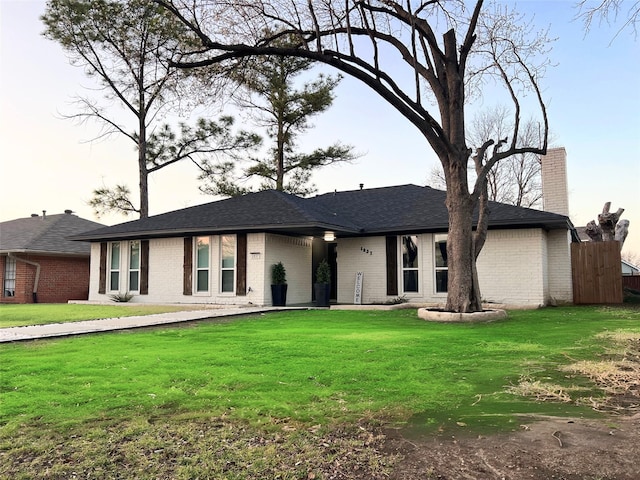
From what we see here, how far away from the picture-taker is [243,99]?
2522 centimetres

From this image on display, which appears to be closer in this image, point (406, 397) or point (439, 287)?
point (406, 397)

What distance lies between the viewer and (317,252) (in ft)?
57.1

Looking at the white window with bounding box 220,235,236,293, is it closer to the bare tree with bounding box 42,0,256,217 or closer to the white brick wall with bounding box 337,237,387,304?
the white brick wall with bounding box 337,237,387,304

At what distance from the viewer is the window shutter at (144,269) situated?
16.9 metres

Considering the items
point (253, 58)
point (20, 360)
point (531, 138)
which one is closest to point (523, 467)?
point (20, 360)

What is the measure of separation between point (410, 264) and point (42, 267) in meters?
15.6

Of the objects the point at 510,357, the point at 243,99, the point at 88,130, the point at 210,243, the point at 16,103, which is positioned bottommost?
the point at 510,357

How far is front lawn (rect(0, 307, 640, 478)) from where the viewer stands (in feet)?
11.1

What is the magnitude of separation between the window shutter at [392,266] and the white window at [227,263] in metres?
4.93

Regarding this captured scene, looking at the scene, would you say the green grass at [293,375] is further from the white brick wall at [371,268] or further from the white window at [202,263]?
the white window at [202,263]

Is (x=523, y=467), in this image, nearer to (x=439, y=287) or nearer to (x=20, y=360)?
(x=20, y=360)

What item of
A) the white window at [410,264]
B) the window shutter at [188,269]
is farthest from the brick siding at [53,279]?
the white window at [410,264]

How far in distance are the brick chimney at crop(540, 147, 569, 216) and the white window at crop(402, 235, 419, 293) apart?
13.8ft

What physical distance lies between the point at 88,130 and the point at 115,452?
2317 centimetres
